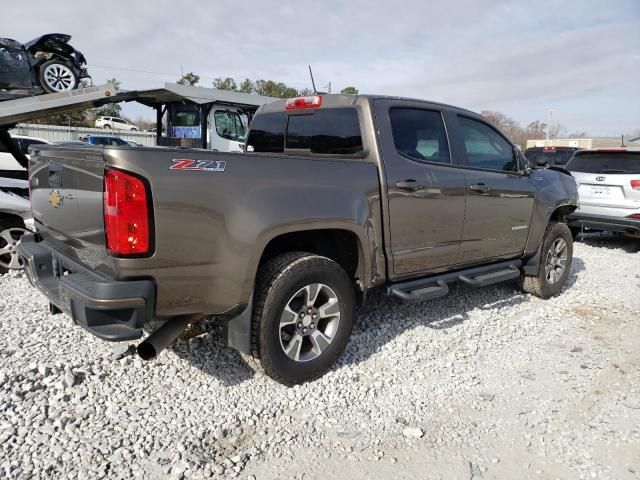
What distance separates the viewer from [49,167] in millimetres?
3088

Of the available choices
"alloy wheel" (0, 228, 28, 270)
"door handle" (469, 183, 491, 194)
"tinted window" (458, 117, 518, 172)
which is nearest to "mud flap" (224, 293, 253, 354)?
"door handle" (469, 183, 491, 194)

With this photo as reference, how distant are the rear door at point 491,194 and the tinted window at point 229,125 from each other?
30.4ft

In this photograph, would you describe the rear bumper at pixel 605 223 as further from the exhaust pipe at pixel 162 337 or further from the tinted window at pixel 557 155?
the tinted window at pixel 557 155

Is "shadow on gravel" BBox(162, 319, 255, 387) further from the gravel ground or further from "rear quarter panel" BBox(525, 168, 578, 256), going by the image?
"rear quarter panel" BBox(525, 168, 578, 256)

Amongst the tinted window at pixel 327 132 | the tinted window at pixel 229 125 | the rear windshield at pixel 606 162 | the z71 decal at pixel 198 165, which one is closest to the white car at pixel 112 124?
the tinted window at pixel 229 125

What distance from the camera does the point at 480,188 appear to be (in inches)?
169

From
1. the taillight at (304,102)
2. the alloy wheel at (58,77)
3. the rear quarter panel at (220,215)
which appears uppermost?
the alloy wheel at (58,77)

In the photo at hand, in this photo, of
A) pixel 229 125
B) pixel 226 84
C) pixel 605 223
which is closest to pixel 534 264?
pixel 605 223

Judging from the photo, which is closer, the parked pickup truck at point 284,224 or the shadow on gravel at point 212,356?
the parked pickup truck at point 284,224

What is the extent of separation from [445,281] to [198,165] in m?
2.41

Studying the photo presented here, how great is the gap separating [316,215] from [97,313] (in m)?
1.38

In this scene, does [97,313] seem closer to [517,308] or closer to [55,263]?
[55,263]

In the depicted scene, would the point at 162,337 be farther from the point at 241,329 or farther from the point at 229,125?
the point at 229,125

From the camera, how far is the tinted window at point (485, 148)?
4465 mm
